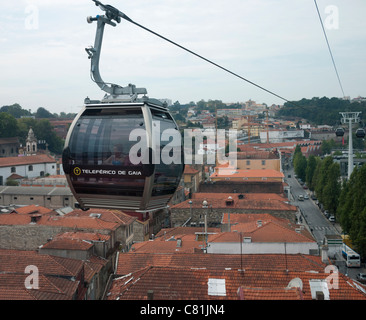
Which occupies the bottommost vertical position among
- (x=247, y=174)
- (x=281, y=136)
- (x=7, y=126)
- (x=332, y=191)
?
(x=332, y=191)

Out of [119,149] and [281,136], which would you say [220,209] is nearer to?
[119,149]

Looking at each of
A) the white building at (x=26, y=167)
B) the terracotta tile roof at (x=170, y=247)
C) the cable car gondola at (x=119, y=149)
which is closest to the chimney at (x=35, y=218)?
the terracotta tile roof at (x=170, y=247)

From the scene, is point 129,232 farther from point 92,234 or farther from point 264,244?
point 264,244

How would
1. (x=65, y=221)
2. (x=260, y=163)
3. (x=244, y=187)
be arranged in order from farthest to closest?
(x=260, y=163) → (x=244, y=187) → (x=65, y=221)

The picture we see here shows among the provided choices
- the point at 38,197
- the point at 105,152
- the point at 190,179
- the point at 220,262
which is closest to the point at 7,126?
the point at 38,197

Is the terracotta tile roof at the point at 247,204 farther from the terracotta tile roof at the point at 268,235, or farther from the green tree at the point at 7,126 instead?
the green tree at the point at 7,126

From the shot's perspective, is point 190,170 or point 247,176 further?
point 190,170
